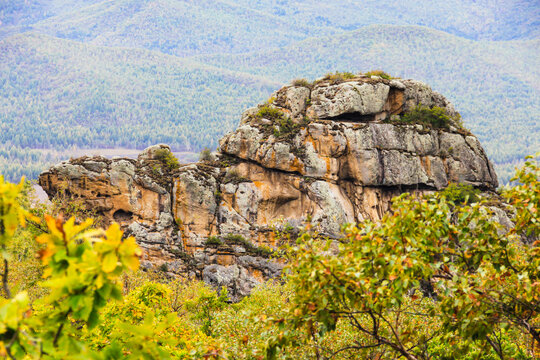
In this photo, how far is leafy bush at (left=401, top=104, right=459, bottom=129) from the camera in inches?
2210

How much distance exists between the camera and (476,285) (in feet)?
26.0

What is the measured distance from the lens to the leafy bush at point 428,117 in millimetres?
56125

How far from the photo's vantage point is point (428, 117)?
186 ft

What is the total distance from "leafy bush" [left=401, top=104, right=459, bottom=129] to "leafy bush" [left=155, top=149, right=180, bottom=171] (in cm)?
2731

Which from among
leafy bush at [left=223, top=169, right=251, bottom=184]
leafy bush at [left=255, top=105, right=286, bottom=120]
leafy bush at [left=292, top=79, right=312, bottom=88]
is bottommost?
leafy bush at [left=223, top=169, right=251, bottom=184]

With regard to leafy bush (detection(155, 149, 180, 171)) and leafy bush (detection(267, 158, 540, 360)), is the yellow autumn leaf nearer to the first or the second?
leafy bush (detection(267, 158, 540, 360))

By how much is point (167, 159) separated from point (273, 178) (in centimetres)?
1244

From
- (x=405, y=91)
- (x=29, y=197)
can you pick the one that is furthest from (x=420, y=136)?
(x=29, y=197)

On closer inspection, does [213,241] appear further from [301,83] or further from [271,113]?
[301,83]

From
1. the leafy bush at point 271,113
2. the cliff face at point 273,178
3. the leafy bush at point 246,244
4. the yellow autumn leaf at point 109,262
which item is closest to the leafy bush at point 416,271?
the yellow autumn leaf at point 109,262

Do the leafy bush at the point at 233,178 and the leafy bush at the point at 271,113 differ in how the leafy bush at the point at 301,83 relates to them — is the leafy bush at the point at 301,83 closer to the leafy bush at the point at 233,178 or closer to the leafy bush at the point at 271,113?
the leafy bush at the point at 271,113

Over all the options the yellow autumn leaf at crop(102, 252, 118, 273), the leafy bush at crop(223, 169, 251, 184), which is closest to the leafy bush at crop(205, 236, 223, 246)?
the leafy bush at crop(223, 169, 251, 184)

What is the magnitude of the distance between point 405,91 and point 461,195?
14.2 metres

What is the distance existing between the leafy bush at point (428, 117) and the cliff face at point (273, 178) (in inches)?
33.5
